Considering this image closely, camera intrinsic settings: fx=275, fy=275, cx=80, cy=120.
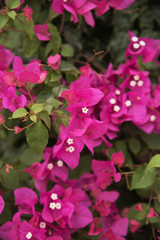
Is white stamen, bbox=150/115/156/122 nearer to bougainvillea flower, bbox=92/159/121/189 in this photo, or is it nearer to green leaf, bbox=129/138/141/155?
Result: green leaf, bbox=129/138/141/155

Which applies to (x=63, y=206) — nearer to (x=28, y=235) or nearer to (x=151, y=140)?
(x=28, y=235)

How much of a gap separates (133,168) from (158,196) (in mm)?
200

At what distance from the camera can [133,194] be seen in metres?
1.31

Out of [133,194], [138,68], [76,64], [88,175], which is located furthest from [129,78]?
[133,194]

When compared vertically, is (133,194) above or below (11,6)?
below

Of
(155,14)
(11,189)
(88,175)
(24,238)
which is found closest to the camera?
(24,238)

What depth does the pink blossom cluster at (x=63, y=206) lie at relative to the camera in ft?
3.02

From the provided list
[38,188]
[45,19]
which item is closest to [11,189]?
[38,188]

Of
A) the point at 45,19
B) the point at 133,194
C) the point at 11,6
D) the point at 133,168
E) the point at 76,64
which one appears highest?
the point at 11,6

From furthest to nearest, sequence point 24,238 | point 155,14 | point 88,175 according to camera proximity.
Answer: point 155,14, point 88,175, point 24,238

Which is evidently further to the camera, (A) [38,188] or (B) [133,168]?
(B) [133,168]

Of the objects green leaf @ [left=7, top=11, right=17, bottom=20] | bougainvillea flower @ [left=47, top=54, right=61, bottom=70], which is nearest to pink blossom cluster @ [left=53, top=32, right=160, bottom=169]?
bougainvillea flower @ [left=47, top=54, right=61, bottom=70]

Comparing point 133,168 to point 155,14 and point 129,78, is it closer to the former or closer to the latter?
point 129,78

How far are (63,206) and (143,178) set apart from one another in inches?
11.7
